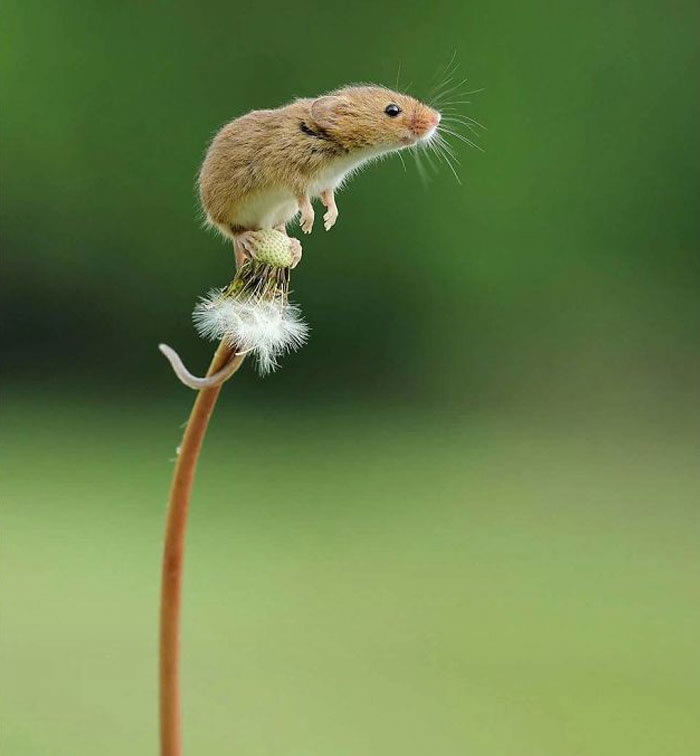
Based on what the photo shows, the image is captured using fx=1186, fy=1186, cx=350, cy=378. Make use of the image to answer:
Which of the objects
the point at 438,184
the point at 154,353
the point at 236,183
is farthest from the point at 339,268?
the point at 236,183

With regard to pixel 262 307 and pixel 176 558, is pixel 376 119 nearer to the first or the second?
pixel 262 307

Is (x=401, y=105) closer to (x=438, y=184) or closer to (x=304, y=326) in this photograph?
(x=304, y=326)

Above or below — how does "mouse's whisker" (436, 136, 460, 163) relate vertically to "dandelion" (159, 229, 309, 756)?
above

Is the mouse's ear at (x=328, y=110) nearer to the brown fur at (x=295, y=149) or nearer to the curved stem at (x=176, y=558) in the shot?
the brown fur at (x=295, y=149)

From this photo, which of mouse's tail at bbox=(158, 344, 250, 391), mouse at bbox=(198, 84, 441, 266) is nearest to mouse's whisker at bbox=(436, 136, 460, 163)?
mouse at bbox=(198, 84, 441, 266)

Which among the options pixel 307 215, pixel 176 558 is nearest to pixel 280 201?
pixel 307 215

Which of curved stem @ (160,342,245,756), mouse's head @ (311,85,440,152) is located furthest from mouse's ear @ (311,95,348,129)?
curved stem @ (160,342,245,756)

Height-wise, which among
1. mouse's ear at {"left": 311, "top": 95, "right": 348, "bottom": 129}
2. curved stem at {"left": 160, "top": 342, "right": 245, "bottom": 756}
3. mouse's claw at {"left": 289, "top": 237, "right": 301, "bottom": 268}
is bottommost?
curved stem at {"left": 160, "top": 342, "right": 245, "bottom": 756}

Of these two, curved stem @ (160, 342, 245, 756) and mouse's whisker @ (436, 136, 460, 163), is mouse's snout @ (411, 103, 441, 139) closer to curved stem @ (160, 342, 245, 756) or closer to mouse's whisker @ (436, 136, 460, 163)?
mouse's whisker @ (436, 136, 460, 163)
